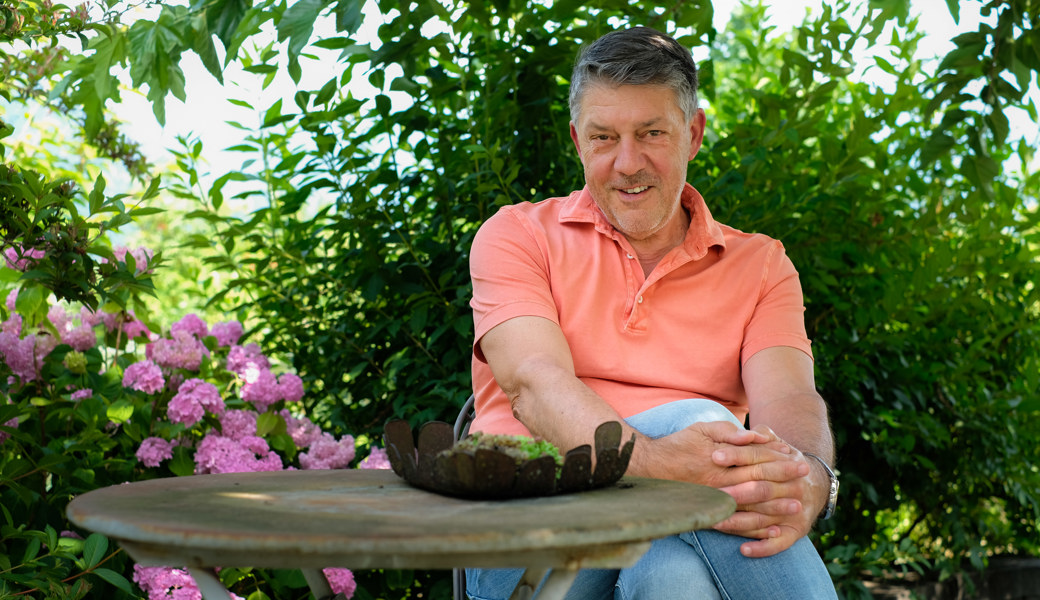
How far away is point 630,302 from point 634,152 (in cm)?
34

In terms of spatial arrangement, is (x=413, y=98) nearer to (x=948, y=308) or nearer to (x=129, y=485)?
(x=129, y=485)

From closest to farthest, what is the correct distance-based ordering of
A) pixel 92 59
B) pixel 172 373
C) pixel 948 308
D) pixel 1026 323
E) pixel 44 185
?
pixel 44 185
pixel 92 59
pixel 172 373
pixel 948 308
pixel 1026 323

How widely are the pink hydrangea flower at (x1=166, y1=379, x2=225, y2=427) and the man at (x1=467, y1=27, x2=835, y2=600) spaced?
29.9 inches

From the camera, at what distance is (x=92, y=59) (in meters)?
2.42

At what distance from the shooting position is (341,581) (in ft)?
7.77

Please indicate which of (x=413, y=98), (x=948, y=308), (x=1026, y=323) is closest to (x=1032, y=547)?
(x=1026, y=323)

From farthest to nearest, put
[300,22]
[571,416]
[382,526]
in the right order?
[300,22] → [571,416] → [382,526]

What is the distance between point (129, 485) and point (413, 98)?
180cm

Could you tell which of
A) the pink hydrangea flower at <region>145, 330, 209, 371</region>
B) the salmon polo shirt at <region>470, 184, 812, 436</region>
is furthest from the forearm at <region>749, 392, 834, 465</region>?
the pink hydrangea flower at <region>145, 330, 209, 371</region>

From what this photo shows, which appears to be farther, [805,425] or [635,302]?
[635,302]

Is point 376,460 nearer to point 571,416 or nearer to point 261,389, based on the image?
point 261,389

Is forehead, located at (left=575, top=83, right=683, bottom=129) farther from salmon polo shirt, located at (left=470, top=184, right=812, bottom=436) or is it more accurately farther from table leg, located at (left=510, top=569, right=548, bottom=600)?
table leg, located at (left=510, top=569, right=548, bottom=600)

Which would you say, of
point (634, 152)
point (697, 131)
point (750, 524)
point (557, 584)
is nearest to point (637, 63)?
point (634, 152)

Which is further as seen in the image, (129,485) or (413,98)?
(413,98)
